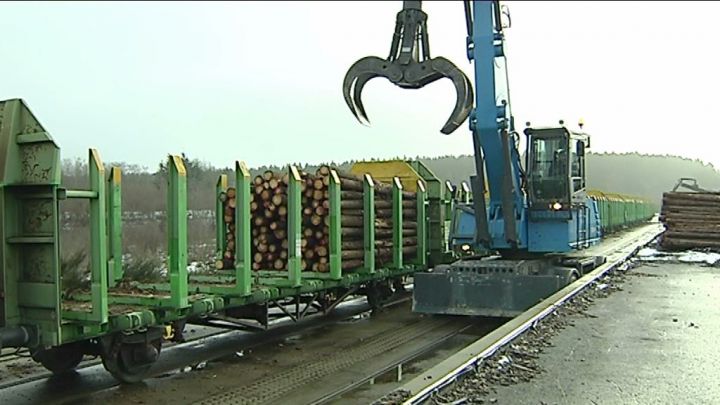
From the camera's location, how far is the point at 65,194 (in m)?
5.71

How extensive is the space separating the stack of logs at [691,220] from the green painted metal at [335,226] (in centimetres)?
1313

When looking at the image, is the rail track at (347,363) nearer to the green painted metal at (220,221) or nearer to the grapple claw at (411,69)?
the green painted metal at (220,221)

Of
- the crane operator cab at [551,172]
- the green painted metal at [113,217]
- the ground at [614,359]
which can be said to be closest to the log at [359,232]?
the crane operator cab at [551,172]

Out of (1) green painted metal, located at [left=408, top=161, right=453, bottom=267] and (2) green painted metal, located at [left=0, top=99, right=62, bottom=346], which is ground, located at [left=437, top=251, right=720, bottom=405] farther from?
(1) green painted metal, located at [left=408, top=161, right=453, bottom=267]

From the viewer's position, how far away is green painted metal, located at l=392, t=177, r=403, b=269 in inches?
454

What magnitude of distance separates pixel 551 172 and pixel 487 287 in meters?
2.43

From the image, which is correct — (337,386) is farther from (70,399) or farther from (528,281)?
(528,281)

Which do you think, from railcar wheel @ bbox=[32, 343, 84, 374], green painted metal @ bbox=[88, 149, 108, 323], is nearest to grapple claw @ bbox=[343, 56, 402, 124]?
green painted metal @ bbox=[88, 149, 108, 323]

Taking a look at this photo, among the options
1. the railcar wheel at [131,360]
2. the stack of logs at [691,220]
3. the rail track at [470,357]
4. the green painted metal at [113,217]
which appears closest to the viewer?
the rail track at [470,357]

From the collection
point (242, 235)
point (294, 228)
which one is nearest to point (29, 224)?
point (242, 235)

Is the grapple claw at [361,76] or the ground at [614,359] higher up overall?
the grapple claw at [361,76]

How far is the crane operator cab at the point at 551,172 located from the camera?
11.3 metres

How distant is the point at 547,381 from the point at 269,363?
13.2ft

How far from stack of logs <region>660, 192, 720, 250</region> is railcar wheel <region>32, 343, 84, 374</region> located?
54.8 ft
